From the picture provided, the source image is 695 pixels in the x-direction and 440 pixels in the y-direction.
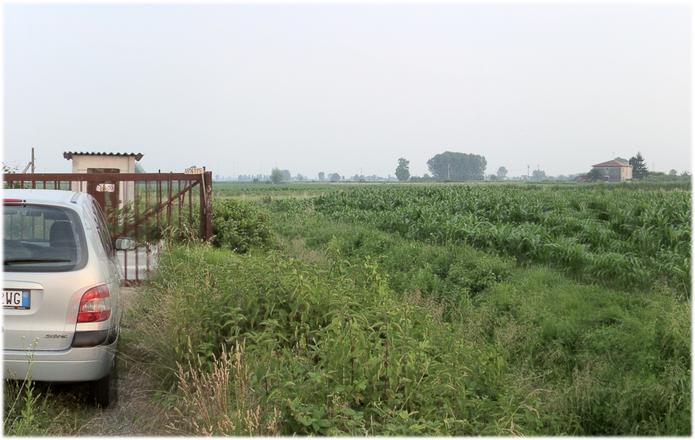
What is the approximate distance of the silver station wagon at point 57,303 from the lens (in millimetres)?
4754

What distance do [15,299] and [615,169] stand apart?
4148 inches

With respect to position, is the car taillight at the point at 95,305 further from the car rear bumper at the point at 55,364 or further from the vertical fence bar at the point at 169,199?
the vertical fence bar at the point at 169,199

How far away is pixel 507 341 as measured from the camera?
777 centimetres

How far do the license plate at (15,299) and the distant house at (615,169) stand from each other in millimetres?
98763

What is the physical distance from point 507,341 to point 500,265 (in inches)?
149

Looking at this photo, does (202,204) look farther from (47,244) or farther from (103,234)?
(47,244)

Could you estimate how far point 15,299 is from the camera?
4762mm

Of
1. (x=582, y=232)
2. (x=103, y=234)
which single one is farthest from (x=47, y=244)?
(x=582, y=232)

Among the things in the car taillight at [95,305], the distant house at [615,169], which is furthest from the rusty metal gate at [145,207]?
the distant house at [615,169]

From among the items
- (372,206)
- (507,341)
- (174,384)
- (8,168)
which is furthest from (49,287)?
(372,206)

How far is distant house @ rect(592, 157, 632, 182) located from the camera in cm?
9743

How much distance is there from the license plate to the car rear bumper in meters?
0.32

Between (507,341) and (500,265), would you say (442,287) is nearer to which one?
(500,265)

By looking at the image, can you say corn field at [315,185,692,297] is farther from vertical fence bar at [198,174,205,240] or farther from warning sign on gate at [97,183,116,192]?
warning sign on gate at [97,183,116,192]
